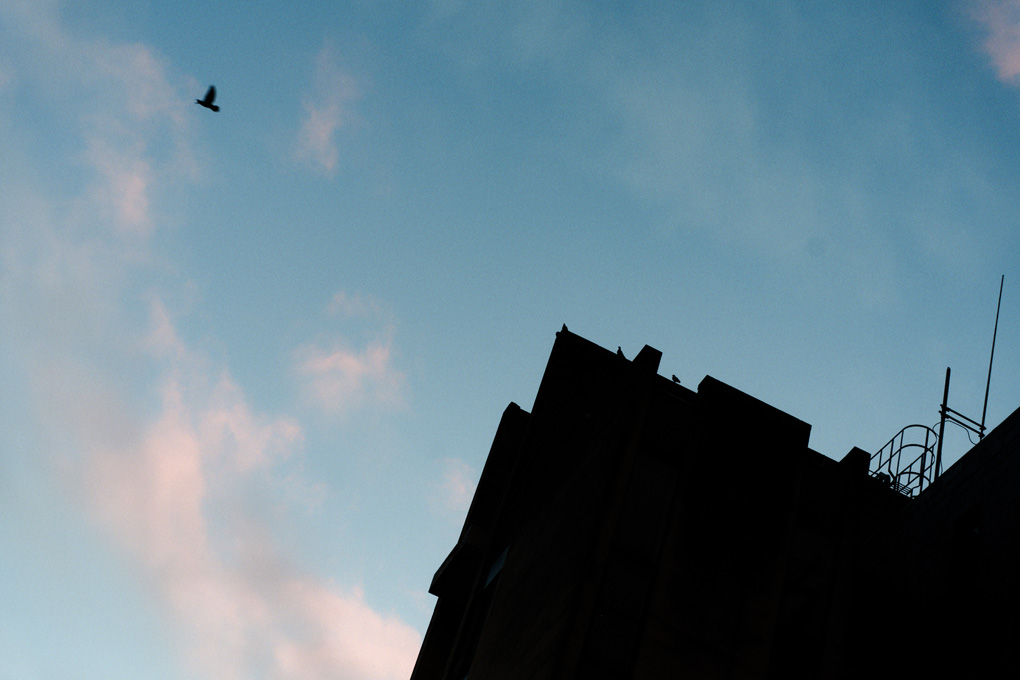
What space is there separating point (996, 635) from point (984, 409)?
991cm

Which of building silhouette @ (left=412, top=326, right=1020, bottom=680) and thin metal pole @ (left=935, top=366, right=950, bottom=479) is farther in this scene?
thin metal pole @ (left=935, top=366, right=950, bottom=479)

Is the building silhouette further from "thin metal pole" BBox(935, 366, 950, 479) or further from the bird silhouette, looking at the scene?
the bird silhouette

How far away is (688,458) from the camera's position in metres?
16.3

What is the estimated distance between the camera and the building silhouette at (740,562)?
14477 mm

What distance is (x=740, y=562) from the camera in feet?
50.1

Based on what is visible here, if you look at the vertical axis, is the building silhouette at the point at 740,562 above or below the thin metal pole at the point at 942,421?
below

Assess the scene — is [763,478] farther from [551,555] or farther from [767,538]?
[551,555]

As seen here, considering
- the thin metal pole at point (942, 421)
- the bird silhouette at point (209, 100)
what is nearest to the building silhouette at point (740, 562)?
the thin metal pole at point (942, 421)

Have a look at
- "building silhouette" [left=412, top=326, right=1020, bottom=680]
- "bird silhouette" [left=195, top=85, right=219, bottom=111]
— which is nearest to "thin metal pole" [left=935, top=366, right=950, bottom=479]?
"building silhouette" [left=412, top=326, right=1020, bottom=680]

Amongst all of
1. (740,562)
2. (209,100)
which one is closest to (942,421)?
(740,562)

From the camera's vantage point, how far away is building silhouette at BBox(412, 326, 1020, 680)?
1448 cm

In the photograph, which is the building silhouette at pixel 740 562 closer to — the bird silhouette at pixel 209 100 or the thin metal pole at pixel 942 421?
the thin metal pole at pixel 942 421

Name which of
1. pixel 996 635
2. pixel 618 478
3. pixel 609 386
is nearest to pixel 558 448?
pixel 609 386

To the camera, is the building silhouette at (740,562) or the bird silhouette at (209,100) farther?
the bird silhouette at (209,100)
